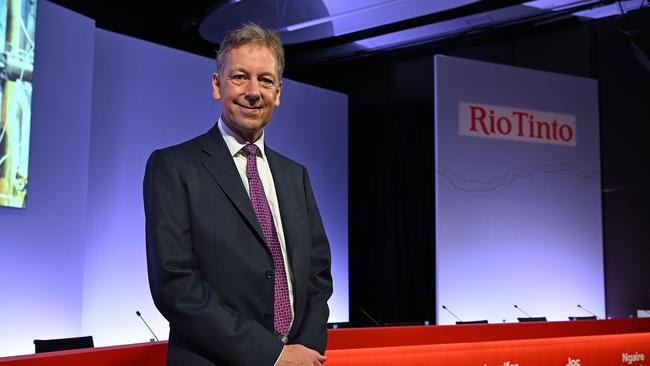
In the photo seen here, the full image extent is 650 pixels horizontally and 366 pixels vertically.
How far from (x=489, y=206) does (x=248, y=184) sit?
550 centimetres

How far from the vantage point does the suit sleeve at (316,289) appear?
1.49 m

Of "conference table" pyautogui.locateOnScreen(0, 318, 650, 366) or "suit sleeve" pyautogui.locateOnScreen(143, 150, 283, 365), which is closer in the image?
"suit sleeve" pyautogui.locateOnScreen(143, 150, 283, 365)

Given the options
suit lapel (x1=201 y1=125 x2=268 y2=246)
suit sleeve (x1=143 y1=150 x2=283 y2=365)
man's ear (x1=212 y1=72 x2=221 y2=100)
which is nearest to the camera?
suit sleeve (x1=143 y1=150 x2=283 y2=365)

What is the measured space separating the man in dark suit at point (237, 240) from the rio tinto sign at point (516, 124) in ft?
17.6

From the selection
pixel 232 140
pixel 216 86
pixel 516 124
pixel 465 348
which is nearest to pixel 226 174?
pixel 232 140

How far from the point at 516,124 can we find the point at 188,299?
606 cm

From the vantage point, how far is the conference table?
67.1 inches

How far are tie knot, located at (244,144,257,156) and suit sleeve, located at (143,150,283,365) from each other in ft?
0.66

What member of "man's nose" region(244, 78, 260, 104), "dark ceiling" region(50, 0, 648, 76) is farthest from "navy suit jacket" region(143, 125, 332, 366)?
"dark ceiling" region(50, 0, 648, 76)

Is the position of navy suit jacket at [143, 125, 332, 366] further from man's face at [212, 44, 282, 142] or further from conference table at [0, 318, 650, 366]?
conference table at [0, 318, 650, 366]

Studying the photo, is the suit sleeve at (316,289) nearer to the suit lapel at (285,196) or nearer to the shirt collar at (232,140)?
the suit lapel at (285,196)

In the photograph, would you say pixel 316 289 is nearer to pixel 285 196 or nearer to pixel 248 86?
pixel 285 196

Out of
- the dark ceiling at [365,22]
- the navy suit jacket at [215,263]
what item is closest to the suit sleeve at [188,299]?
the navy suit jacket at [215,263]

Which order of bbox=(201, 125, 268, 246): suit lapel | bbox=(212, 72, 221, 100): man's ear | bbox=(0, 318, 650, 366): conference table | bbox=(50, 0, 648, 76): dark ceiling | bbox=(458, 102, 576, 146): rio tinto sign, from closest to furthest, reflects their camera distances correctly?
bbox=(201, 125, 268, 246): suit lapel < bbox=(212, 72, 221, 100): man's ear < bbox=(0, 318, 650, 366): conference table < bbox=(458, 102, 576, 146): rio tinto sign < bbox=(50, 0, 648, 76): dark ceiling
